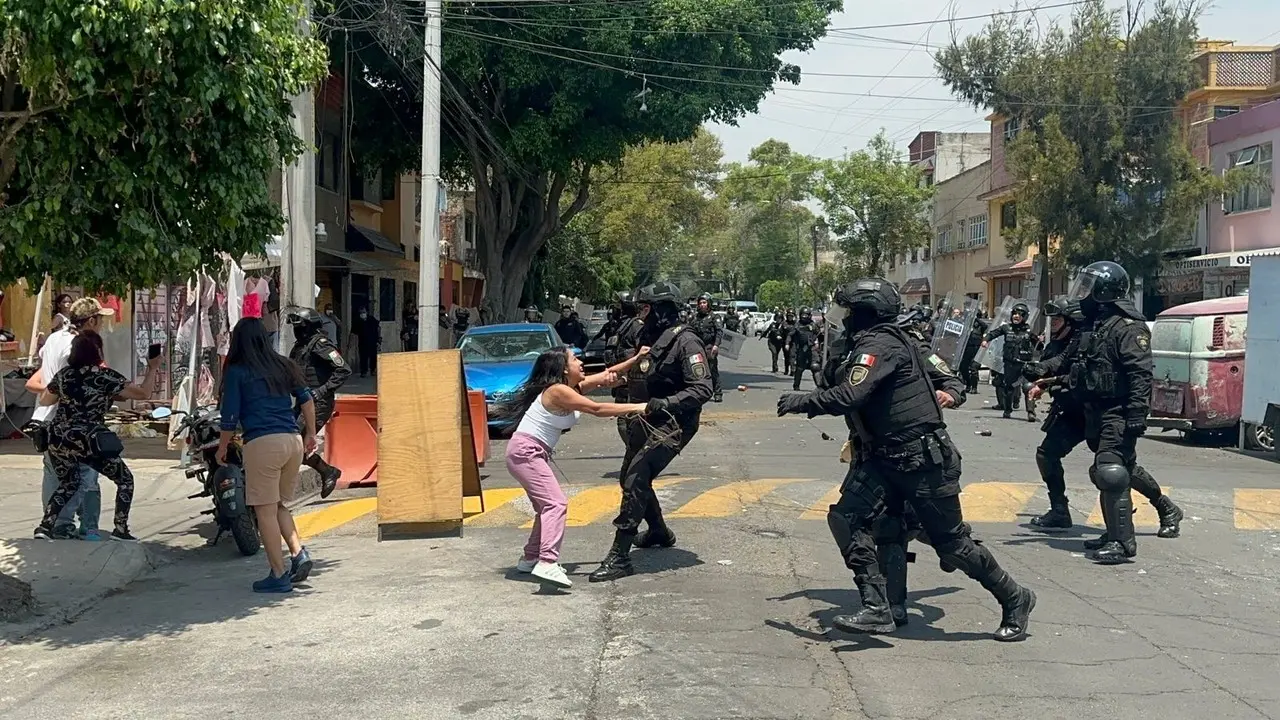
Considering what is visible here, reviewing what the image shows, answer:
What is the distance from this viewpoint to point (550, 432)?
7.30 metres

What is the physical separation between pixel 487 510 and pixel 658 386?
3.20m

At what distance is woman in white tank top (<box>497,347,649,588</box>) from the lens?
7.07m

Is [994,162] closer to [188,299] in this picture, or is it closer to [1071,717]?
[188,299]

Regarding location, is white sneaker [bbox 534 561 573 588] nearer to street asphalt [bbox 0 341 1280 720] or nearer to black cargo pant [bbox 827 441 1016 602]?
street asphalt [bbox 0 341 1280 720]

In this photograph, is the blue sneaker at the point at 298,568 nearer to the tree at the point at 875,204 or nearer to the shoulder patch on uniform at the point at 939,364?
the shoulder patch on uniform at the point at 939,364

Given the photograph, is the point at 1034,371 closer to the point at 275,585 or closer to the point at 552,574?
the point at 552,574

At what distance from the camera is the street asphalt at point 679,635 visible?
200 inches

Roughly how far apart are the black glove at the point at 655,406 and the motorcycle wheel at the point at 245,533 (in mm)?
3345

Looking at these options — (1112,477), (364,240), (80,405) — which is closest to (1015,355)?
(1112,477)

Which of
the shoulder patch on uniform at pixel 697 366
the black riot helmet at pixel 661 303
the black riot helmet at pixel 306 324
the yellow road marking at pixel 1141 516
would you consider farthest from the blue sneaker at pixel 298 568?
the yellow road marking at pixel 1141 516

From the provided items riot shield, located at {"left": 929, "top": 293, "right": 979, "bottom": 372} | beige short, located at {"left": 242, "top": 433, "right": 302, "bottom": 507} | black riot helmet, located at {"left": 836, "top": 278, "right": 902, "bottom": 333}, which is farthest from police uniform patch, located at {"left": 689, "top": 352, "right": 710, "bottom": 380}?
riot shield, located at {"left": 929, "top": 293, "right": 979, "bottom": 372}

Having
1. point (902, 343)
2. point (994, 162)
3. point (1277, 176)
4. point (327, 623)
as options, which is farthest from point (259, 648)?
point (994, 162)

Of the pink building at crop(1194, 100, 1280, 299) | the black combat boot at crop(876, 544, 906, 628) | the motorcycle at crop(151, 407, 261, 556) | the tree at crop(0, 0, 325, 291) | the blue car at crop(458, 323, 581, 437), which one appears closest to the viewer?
the tree at crop(0, 0, 325, 291)

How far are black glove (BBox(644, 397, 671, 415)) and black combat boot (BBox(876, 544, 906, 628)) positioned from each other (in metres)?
1.57
